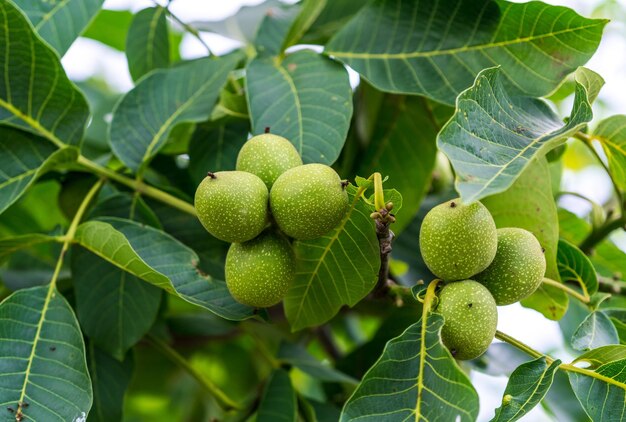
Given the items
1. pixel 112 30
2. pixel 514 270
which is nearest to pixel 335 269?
pixel 514 270

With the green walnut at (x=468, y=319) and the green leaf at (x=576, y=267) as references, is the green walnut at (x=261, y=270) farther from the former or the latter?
the green leaf at (x=576, y=267)

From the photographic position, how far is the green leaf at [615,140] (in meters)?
1.02

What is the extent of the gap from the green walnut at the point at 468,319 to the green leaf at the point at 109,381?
56 centimetres

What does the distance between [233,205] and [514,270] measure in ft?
1.07

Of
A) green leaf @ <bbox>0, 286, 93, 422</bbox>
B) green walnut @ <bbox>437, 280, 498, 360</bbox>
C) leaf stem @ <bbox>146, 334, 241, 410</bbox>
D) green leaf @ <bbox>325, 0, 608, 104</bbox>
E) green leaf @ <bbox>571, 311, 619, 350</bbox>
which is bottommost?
leaf stem @ <bbox>146, 334, 241, 410</bbox>

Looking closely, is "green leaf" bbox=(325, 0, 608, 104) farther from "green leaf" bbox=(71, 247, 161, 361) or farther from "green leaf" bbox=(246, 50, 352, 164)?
"green leaf" bbox=(71, 247, 161, 361)

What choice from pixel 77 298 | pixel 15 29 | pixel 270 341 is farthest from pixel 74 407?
pixel 270 341

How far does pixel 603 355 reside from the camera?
0.85m

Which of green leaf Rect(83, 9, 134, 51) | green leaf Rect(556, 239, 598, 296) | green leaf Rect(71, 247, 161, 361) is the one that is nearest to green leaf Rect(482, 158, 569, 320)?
green leaf Rect(556, 239, 598, 296)

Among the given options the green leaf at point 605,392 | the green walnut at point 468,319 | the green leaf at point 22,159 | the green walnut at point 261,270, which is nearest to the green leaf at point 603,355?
the green leaf at point 605,392

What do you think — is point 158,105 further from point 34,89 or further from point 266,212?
point 266,212

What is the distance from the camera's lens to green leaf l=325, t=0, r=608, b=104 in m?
1.00

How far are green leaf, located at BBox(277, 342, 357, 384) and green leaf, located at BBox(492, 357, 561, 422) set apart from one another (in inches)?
18.4

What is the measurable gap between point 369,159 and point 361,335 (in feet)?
2.28
